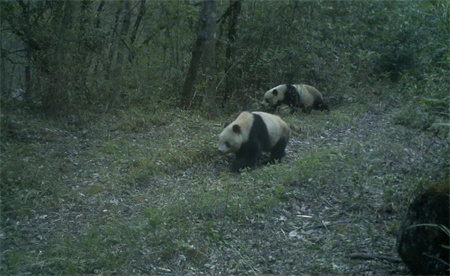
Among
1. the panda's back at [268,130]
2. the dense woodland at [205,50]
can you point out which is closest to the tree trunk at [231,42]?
the dense woodland at [205,50]

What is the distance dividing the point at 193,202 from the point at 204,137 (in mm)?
2818

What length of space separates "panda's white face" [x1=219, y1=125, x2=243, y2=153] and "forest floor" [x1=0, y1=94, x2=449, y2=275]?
0.32 metres

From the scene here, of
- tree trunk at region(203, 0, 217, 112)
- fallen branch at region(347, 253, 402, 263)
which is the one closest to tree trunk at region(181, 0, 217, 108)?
tree trunk at region(203, 0, 217, 112)

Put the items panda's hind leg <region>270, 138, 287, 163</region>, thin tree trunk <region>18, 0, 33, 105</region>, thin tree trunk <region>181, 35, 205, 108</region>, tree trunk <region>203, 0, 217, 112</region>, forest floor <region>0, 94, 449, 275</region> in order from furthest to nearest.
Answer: tree trunk <region>203, 0, 217, 112</region>
thin tree trunk <region>181, 35, 205, 108</region>
thin tree trunk <region>18, 0, 33, 105</region>
panda's hind leg <region>270, 138, 287, 163</region>
forest floor <region>0, 94, 449, 275</region>

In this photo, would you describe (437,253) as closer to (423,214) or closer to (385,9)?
(423,214)

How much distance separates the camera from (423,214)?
14.1 ft

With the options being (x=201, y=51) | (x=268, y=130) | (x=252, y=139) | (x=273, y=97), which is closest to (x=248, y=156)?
Answer: (x=252, y=139)

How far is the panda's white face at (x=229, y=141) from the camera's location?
8.31 metres

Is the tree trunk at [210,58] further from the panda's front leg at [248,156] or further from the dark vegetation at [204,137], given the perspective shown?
the panda's front leg at [248,156]

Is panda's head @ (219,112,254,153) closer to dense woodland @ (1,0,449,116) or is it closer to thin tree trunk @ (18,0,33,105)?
dense woodland @ (1,0,449,116)

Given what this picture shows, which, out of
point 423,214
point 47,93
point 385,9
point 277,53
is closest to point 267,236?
point 423,214

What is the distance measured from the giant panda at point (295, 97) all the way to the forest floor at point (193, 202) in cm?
306

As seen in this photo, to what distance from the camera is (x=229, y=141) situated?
8312mm

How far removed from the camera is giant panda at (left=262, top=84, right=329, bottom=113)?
12.3 metres
